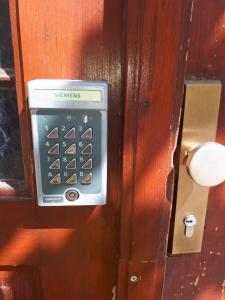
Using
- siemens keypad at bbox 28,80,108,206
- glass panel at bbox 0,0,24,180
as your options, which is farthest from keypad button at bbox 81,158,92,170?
glass panel at bbox 0,0,24,180

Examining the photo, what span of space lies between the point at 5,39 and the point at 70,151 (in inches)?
8.5

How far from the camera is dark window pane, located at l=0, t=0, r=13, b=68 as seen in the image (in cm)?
60

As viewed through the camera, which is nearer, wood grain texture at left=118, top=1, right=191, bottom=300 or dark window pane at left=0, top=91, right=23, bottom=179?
wood grain texture at left=118, top=1, right=191, bottom=300

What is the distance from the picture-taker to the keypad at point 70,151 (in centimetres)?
60

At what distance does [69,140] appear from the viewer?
606 millimetres

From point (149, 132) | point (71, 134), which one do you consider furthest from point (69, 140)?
point (149, 132)

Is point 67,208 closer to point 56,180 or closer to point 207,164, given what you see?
point 56,180

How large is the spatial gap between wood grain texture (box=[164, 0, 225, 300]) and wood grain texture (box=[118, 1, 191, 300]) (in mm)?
54

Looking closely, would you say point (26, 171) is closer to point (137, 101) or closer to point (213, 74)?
point (137, 101)

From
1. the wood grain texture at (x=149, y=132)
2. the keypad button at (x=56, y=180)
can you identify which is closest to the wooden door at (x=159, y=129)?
the wood grain texture at (x=149, y=132)

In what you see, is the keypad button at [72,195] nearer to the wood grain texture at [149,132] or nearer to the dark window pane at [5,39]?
the wood grain texture at [149,132]

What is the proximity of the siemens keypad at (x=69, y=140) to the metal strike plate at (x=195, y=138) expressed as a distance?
15 cm

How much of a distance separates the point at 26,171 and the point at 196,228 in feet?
1.14

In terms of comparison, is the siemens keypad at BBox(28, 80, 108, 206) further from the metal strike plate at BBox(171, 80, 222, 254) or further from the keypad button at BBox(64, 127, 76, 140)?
the metal strike plate at BBox(171, 80, 222, 254)
